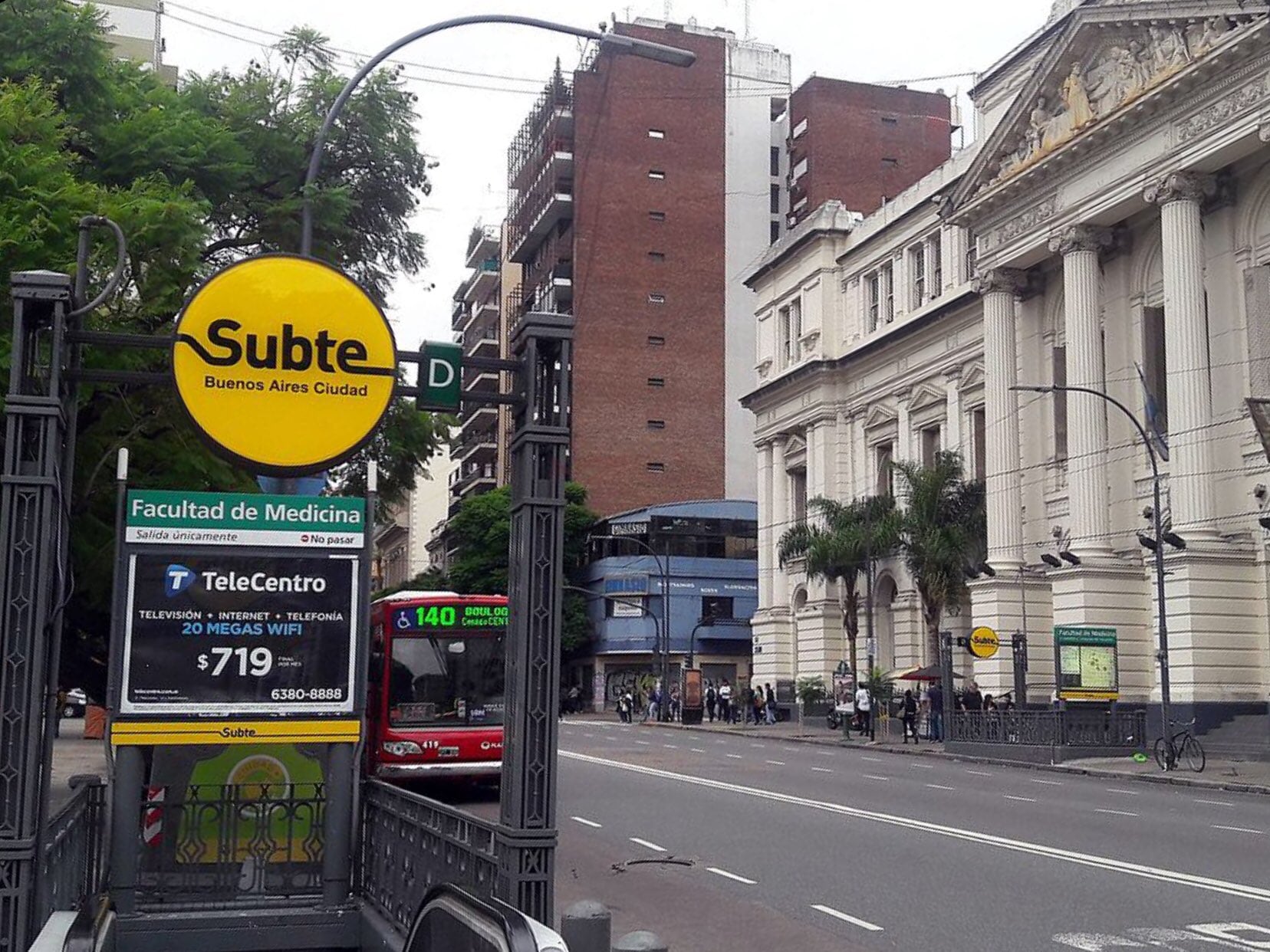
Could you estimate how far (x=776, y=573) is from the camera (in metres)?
65.8

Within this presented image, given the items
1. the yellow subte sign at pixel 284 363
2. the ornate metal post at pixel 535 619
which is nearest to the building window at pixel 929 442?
the yellow subte sign at pixel 284 363

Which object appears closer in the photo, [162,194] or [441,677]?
[162,194]

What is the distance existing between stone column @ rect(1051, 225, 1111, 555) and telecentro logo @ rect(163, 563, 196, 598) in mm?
35398

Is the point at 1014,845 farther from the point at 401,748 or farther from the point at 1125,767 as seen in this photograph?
the point at 1125,767

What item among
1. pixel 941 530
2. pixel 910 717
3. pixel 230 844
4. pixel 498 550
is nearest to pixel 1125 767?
pixel 910 717

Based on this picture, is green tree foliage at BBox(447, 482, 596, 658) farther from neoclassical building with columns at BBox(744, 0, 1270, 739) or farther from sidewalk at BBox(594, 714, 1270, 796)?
sidewalk at BBox(594, 714, 1270, 796)

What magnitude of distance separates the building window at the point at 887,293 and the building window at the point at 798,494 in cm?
855

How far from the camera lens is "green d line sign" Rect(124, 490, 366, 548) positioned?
9648mm

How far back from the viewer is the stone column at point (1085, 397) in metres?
42.1

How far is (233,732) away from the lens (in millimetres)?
9672

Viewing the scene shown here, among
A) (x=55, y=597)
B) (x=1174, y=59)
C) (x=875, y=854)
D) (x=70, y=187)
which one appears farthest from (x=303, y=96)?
(x=1174, y=59)

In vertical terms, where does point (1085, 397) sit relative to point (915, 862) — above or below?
above

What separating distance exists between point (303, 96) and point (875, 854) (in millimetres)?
12188

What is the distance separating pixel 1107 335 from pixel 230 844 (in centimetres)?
3811
